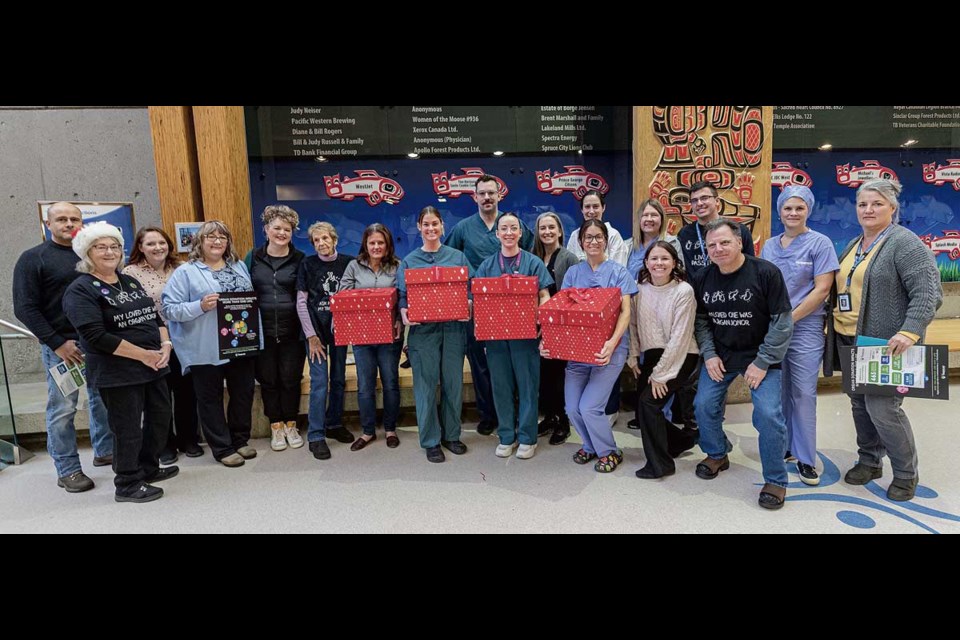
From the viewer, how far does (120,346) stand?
8.59ft

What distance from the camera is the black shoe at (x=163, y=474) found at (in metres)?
3.08

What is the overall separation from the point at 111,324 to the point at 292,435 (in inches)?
53.6

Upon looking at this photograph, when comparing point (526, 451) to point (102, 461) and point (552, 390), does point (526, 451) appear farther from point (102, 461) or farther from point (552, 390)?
point (102, 461)

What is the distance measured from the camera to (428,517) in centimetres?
259

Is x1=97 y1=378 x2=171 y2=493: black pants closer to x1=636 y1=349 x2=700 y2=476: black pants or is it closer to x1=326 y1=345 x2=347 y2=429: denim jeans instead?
x1=326 y1=345 x2=347 y2=429: denim jeans

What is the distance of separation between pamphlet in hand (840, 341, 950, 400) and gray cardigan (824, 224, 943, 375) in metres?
0.10

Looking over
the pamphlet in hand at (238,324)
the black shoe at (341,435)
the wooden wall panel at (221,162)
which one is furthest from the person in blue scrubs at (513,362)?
the wooden wall panel at (221,162)

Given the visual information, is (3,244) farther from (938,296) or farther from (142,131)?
(938,296)

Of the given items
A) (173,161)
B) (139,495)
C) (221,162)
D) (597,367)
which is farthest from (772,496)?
(173,161)

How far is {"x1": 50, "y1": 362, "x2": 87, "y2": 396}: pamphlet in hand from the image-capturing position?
2984mm

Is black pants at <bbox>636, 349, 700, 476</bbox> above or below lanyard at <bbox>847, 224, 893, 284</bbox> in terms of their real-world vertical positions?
below

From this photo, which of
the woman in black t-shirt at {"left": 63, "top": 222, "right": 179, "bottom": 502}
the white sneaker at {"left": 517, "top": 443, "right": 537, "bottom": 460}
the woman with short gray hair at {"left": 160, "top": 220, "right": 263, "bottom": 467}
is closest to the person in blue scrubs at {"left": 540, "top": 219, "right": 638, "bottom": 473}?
the white sneaker at {"left": 517, "top": 443, "right": 537, "bottom": 460}

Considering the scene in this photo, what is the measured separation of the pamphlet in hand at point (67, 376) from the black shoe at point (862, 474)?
434 cm

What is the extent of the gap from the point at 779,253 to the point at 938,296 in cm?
Answer: 73
